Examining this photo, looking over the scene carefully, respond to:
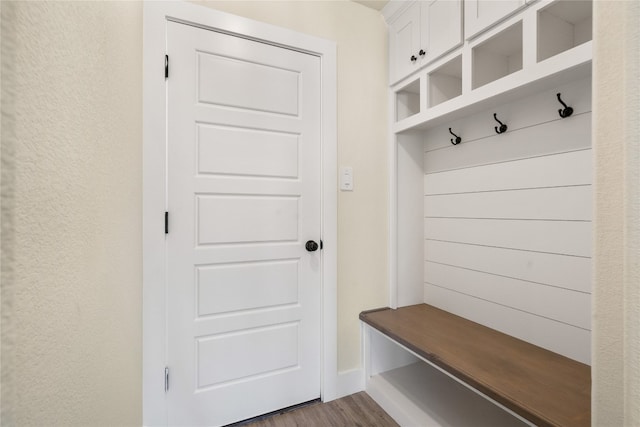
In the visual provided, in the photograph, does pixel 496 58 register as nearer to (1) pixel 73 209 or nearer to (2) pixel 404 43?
(2) pixel 404 43

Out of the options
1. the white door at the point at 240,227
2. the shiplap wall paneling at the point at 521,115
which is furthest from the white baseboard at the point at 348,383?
the shiplap wall paneling at the point at 521,115

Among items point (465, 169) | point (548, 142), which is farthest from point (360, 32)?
point (548, 142)

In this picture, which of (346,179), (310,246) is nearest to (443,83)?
(346,179)

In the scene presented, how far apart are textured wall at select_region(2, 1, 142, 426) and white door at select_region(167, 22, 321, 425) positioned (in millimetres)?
300

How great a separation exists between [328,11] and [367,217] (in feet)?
4.44

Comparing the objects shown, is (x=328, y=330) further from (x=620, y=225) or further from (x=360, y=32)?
(x=360, y=32)

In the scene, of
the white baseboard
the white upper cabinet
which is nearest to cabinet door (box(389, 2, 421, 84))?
the white upper cabinet

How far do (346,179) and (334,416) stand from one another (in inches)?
55.2

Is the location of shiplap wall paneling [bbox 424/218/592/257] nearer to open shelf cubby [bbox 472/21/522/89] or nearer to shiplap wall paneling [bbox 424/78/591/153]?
shiplap wall paneling [bbox 424/78/591/153]

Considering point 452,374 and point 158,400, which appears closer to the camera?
point 452,374

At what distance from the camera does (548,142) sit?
4.30 feet

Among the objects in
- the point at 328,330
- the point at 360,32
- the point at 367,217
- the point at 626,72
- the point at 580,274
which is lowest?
the point at 328,330

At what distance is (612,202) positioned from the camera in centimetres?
51

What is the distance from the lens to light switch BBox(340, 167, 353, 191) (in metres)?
1.78
